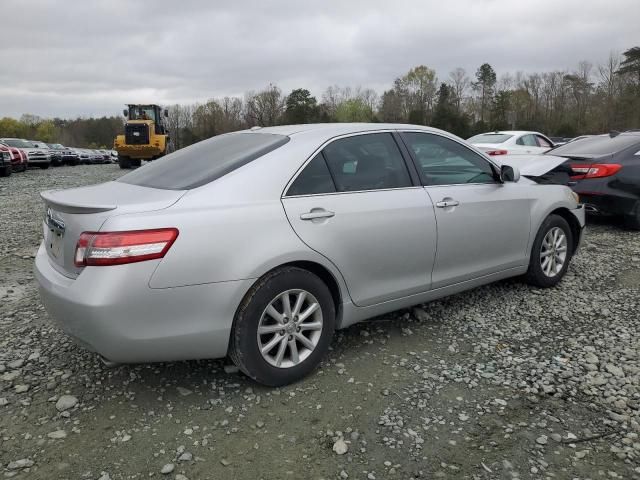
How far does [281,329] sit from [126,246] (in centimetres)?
99

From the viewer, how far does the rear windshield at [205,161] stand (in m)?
3.07

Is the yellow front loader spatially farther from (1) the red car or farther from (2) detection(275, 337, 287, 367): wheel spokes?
(2) detection(275, 337, 287, 367): wheel spokes

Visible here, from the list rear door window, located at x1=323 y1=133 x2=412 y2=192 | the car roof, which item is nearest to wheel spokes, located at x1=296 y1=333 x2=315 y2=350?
rear door window, located at x1=323 y1=133 x2=412 y2=192

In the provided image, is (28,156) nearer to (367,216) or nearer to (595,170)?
(595,170)

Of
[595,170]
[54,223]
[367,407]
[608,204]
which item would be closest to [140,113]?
[595,170]

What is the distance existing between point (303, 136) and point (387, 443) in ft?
6.36

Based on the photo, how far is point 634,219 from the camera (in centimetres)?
730

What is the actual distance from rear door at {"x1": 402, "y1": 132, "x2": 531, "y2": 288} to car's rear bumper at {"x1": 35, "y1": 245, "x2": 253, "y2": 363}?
5.43ft

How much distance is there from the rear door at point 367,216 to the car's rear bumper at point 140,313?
63 centimetres

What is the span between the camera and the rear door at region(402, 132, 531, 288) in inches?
149

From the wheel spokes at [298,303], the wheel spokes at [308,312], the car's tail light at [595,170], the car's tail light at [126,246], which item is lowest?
the wheel spokes at [308,312]

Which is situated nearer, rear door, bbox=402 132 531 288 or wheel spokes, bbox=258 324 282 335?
wheel spokes, bbox=258 324 282 335

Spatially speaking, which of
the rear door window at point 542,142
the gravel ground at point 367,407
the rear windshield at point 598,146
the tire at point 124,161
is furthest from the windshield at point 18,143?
the rear windshield at point 598,146

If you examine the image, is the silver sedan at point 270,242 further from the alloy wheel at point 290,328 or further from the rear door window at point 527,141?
the rear door window at point 527,141
